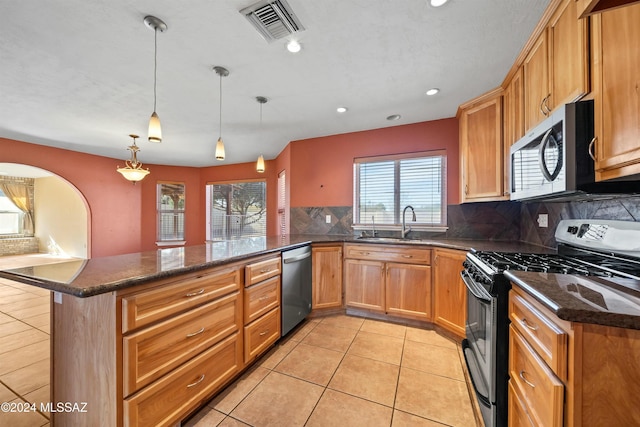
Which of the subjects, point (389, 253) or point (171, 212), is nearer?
point (389, 253)

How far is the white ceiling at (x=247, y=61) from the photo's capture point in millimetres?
1459

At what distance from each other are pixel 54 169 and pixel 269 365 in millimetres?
5436

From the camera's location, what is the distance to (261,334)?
1927mm

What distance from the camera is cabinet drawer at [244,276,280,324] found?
5.85 feet

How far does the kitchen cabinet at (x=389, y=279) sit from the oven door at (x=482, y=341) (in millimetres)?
704

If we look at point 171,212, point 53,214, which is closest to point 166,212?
point 171,212

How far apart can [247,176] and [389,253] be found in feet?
13.3

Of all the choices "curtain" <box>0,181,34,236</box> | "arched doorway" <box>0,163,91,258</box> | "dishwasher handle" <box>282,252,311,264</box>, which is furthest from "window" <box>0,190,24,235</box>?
"dishwasher handle" <box>282,252,311,264</box>

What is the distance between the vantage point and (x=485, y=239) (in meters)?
2.75

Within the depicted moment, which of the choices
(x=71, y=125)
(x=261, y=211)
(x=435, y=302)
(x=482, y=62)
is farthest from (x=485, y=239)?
(x=71, y=125)

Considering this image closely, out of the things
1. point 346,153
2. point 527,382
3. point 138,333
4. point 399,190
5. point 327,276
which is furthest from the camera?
point 346,153

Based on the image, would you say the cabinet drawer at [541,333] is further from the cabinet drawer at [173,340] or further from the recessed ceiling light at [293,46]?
the recessed ceiling light at [293,46]

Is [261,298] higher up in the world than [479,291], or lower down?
lower down

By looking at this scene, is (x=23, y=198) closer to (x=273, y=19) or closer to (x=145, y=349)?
(x=145, y=349)
